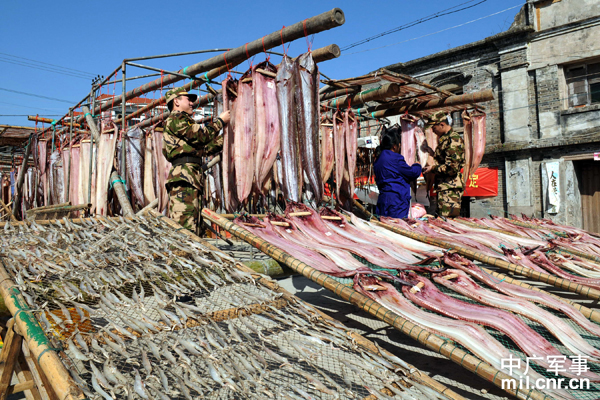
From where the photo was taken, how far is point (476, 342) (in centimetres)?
219

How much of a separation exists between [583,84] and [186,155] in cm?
1535

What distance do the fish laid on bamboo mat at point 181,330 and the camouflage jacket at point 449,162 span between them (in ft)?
19.5

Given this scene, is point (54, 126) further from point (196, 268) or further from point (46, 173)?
point (196, 268)

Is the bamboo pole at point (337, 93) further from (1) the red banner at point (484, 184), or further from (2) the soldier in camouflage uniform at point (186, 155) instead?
(1) the red banner at point (484, 184)

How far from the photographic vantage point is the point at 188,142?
4883 mm

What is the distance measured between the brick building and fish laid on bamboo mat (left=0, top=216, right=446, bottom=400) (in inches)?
560

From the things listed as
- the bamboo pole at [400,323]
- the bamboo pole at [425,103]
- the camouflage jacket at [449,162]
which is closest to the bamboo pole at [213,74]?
the bamboo pole at [400,323]

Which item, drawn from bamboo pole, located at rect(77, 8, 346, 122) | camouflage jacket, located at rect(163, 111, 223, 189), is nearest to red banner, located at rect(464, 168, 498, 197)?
bamboo pole, located at rect(77, 8, 346, 122)

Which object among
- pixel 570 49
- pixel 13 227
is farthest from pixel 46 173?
pixel 570 49

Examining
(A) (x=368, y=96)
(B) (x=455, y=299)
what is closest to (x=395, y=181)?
(A) (x=368, y=96)

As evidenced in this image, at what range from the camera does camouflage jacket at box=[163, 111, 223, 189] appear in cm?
474

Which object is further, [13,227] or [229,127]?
[229,127]

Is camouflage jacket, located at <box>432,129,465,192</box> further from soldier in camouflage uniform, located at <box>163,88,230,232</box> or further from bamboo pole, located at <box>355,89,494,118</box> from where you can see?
soldier in camouflage uniform, located at <box>163,88,230,232</box>

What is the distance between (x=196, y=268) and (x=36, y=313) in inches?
38.9
